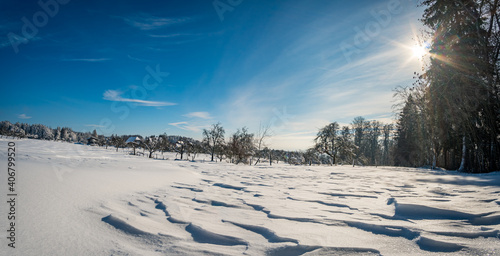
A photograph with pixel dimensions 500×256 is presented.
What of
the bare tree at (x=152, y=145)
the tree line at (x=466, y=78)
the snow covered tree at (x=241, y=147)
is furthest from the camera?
the bare tree at (x=152, y=145)

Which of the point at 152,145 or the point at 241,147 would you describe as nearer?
the point at 241,147

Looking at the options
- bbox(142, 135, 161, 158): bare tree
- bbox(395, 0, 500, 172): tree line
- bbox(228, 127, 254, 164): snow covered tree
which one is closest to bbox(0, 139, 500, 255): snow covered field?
bbox(395, 0, 500, 172): tree line

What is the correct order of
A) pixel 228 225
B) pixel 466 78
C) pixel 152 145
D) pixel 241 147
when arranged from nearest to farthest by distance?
pixel 228 225 → pixel 466 78 → pixel 241 147 → pixel 152 145

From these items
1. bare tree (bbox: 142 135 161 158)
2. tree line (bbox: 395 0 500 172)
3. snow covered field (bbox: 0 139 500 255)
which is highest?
tree line (bbox: 395 0 500 172)

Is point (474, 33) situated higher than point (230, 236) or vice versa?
point (474, 33)

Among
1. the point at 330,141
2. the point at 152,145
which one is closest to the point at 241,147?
the point at 330,141

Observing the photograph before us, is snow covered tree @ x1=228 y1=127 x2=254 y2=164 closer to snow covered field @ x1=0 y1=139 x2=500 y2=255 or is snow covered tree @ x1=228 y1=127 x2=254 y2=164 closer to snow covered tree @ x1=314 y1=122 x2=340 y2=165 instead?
snow covered tree @ x1=314 y1=122 x2=340 y2=165

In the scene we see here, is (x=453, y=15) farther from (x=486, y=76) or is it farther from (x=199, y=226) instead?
(x=199, y=226)

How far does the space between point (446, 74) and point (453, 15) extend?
2395mm

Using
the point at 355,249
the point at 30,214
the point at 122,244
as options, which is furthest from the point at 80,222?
the point at 355,249

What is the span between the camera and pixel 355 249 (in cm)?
114

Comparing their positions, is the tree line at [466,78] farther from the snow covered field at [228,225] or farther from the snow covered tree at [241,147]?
the snow covered tree at [241,147]

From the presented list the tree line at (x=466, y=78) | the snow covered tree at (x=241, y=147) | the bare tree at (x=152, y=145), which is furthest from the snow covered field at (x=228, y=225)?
the bare tree at (x=152, y=145)

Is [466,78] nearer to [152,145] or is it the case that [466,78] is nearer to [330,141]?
[330,141]
